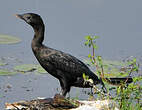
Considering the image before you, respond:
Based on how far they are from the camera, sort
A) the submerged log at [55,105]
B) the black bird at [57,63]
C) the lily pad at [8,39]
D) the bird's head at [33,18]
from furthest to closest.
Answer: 1. the lily pad at [8,39]
2. the bird's head at [33,18]
3. the black bird at [57,63]
4. the submerged log at [55,105]

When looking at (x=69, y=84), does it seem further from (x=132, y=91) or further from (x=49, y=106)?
(x=132, y=91)

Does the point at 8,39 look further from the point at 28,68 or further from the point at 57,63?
the point at 57,63

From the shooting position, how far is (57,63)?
20.4 feet

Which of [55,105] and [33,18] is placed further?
[33,18]

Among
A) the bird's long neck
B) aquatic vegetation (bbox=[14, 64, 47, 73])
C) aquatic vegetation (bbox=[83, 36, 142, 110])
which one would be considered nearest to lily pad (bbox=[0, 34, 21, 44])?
aquatic vegetation (bbox=[14, 64, 47, 73])

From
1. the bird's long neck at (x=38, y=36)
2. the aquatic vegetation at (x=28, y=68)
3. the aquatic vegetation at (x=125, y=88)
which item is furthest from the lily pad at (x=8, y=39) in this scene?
the aquatic vegetation at (x=125, y=88)

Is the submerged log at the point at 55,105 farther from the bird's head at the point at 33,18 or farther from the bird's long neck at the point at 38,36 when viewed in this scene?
the bird's head at the point at 33,18

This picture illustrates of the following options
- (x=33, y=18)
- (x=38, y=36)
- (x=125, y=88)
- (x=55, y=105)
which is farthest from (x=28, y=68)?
(x=125, y=88)

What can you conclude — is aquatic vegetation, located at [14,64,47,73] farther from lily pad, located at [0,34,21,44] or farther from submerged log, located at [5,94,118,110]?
submerged log, located at [5,94,118,110]

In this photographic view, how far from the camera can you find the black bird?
20.3 feet

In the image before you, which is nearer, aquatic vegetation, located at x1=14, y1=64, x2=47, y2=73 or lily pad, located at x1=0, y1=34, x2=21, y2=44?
aquatic vegetation, located at x1=14, y1=64, x2=47, y2=73

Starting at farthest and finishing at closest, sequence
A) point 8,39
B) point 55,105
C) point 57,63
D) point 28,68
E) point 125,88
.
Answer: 1. point 8,39
2. point 28,68
3. point 57,63
4. point 55,105
5. point 125,88

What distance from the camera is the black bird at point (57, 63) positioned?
618cm

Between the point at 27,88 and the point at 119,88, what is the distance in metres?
5.18
